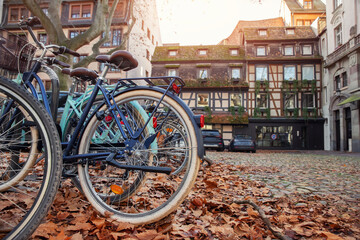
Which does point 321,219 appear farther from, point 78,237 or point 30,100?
point 30,100

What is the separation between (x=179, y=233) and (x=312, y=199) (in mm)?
1847

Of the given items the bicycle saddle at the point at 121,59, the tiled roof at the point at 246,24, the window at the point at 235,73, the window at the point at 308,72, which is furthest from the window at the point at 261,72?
the bicycle saddle at the point at 121,59

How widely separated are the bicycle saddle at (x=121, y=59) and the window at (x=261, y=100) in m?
25.1

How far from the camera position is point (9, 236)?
1252 millimetres

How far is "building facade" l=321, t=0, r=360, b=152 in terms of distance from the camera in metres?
17.9

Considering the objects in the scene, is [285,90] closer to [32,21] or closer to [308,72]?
[308,72]

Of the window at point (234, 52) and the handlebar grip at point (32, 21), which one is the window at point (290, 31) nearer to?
the window at point (234, 52)

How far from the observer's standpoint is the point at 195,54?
27.7 meters

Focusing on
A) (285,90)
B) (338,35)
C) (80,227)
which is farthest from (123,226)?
(285,90)

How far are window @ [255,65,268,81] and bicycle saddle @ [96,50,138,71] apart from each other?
25.6 metres

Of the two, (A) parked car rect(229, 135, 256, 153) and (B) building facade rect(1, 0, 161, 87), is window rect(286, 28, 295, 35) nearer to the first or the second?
(B) building facade rect(1, 0, 161, 87)

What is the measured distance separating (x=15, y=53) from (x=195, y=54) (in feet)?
86.3

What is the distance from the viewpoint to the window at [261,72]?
26.0m

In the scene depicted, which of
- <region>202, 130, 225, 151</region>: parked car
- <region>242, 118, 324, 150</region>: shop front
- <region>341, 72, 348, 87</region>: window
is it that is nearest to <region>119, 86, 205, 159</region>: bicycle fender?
<region>202, 130, 225, 151</region>: parked car
